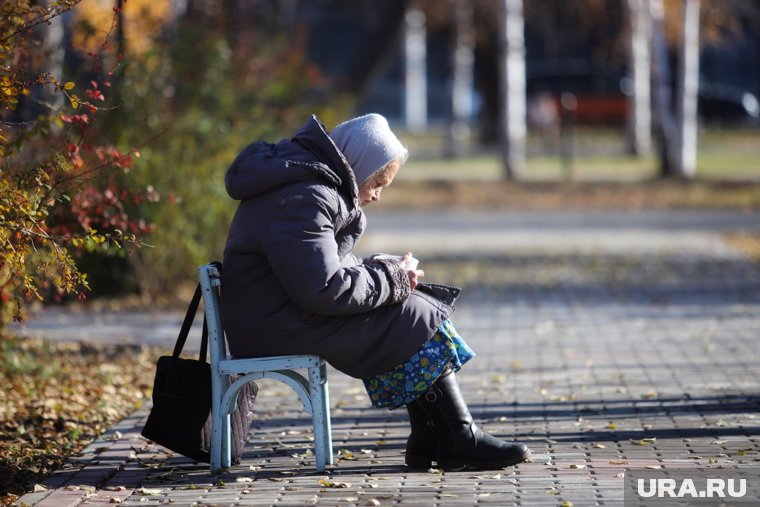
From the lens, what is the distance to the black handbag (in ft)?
17.2

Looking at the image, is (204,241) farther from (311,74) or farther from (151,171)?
(311,74)

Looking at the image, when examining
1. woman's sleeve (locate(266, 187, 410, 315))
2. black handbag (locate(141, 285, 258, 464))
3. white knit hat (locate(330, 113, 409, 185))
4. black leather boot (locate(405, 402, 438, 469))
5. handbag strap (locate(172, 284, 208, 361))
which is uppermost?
white knit hat (locate(330, 113, 409, 185))

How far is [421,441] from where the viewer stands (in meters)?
5.33

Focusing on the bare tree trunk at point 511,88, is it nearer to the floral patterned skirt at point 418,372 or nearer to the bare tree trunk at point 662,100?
the bare tree trunk at point 662,100

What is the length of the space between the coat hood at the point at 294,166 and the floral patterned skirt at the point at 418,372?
0.64 meters

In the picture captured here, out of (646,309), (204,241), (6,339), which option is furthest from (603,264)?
(6,339)

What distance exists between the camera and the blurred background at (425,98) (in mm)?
10859

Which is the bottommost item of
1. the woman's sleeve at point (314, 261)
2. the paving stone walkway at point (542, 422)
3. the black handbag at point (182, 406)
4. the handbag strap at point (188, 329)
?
the paving stone walkway at point (542, 422)

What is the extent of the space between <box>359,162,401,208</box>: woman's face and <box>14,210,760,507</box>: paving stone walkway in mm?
1127

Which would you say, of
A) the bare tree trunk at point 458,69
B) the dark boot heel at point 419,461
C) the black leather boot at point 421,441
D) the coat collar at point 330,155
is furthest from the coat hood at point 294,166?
the bare tree trunk at point 458,69

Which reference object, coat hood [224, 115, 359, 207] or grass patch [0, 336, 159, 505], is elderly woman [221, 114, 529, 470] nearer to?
coat hood [224, 115, 359, 207]

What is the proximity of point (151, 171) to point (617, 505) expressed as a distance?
674cm

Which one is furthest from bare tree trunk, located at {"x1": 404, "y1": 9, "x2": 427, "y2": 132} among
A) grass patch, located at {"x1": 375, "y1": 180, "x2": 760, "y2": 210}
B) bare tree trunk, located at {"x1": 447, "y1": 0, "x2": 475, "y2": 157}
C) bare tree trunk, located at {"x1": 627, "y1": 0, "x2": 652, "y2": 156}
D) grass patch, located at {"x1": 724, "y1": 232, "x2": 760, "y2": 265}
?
grass patch, located at {"x1": 724, "y1": 232, "x2": 760, "y2": 265}

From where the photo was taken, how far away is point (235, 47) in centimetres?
1518
